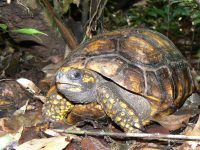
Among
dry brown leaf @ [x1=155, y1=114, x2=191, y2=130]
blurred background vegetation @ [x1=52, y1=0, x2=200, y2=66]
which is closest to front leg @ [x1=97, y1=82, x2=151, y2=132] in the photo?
dry brown leaf @ [x1=155, y1=114, x2=191, y2=130]

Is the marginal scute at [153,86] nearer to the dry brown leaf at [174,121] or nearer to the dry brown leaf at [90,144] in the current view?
the dry brown leaf at [174,121]

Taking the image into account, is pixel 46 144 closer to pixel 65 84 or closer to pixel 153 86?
pixel 65 84

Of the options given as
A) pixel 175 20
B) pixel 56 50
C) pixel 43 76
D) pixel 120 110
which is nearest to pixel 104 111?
pixel 120 110

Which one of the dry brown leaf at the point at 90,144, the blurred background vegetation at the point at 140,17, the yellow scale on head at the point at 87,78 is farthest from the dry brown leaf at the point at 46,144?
the blurred background vegetation at the point at 140,17

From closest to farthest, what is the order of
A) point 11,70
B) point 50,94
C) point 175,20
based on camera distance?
point 50,94 → point 11,70 → point 175,20

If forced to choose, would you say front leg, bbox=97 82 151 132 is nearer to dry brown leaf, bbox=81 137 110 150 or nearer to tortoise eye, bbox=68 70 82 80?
tortoise eye, bbox=68 70 82 80

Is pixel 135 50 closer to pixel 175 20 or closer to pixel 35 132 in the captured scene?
pixel 35 132

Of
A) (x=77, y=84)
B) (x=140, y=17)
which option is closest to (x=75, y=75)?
(x=77, y=84)
